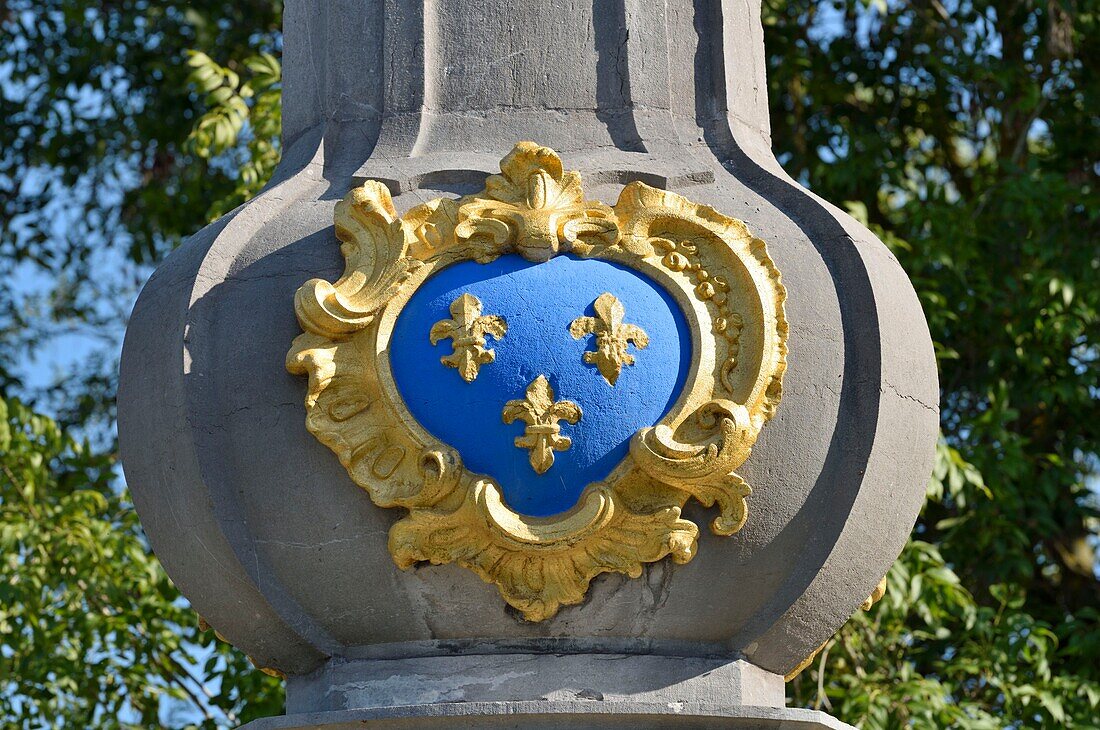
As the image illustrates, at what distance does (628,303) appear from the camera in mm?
4547

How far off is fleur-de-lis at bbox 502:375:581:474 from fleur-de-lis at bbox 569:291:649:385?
0.37ft

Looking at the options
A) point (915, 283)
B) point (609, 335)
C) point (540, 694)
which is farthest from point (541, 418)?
point (915, 283)

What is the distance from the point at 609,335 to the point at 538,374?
0.18 m

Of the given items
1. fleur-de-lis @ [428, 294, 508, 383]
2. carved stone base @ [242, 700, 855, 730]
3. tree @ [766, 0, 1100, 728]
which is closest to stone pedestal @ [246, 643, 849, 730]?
carved stone base @ [242, 700, 855, 730]

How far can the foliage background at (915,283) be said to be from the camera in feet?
25.0

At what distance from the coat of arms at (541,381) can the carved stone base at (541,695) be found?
6.5 inches

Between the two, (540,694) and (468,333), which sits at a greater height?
(468,333)

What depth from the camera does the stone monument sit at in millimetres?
4438

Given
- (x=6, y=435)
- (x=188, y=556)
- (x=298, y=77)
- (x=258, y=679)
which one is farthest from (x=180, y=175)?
(x=188, y=556)

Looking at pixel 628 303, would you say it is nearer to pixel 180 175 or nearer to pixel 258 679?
pixel 258 679

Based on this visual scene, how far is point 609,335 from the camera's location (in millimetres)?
4484

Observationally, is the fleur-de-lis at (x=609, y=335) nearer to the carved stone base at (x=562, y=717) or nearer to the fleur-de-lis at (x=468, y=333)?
the fleur-de-lis at (x=468, y=333)

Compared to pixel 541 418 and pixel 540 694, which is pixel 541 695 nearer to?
pixel 540 694

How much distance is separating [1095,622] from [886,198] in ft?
8.30
